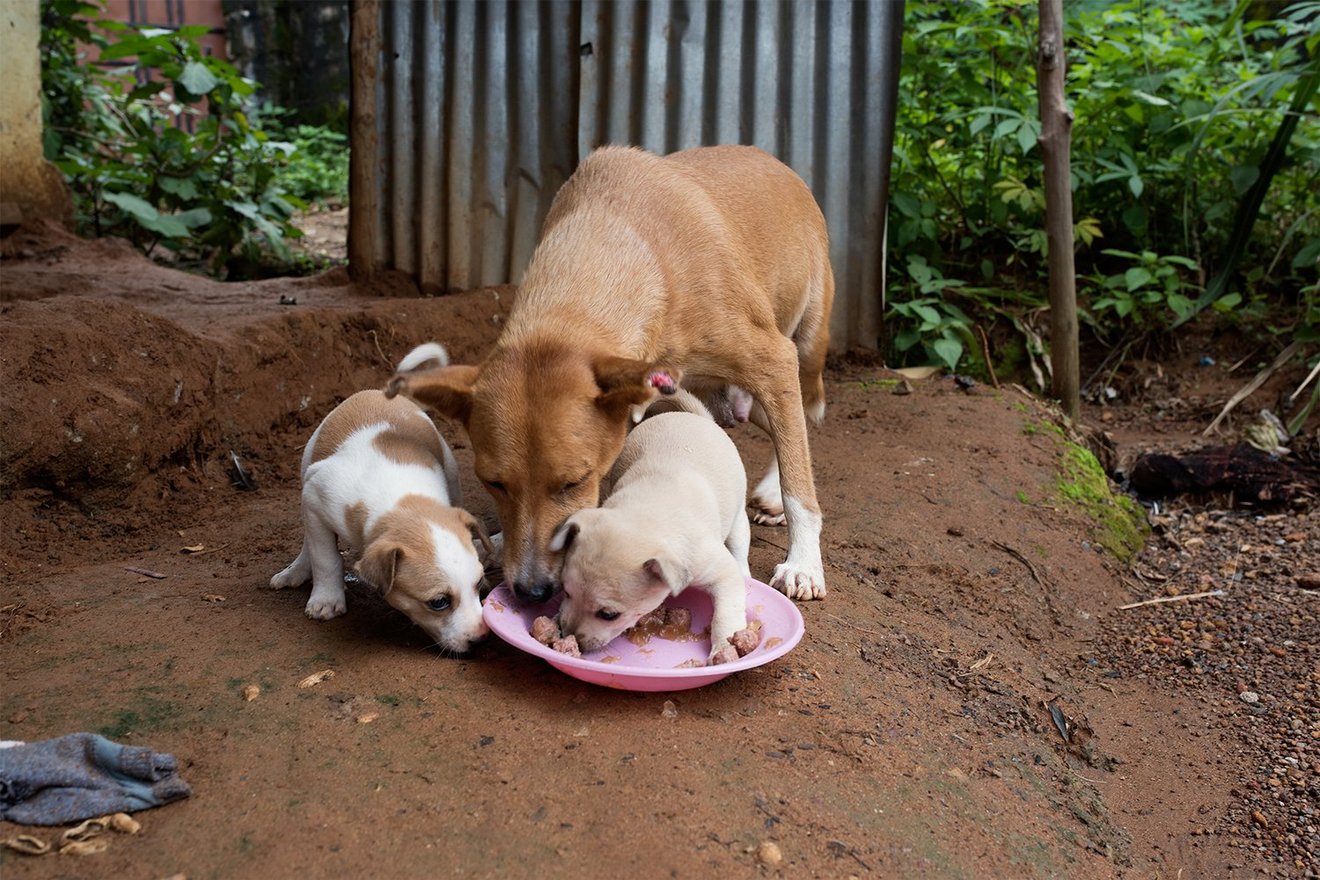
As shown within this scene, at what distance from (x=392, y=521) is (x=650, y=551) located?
0.93 metres

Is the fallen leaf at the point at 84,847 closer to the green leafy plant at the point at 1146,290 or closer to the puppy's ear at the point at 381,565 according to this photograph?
the puppy's ear at the point at 381,565

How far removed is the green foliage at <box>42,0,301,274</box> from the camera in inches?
355

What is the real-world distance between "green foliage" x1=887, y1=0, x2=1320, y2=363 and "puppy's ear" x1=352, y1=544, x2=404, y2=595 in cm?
508

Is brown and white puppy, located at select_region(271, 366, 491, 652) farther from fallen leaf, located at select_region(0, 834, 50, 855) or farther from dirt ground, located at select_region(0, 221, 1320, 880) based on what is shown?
fallen leaf, located at select_region(0, 834, 50, 855)

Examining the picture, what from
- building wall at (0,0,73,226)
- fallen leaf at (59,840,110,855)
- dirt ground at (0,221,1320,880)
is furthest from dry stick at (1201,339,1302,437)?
building wall at (0,0,73,226)

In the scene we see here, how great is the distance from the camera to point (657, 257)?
437 centimetres

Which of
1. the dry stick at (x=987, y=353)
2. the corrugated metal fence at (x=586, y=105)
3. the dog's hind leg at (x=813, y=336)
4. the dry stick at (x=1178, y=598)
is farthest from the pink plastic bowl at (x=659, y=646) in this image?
the corrugated metal fence at (x=586, y=105)

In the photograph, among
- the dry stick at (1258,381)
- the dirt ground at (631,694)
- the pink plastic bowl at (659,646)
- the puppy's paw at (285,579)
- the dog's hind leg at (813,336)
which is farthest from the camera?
the dry stick at (1258,381)

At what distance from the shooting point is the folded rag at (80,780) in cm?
264

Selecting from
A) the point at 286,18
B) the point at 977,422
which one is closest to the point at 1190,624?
the point at 977,422

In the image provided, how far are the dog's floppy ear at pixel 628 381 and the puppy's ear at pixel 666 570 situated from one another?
579 millimetres

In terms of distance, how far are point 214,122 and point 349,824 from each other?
8.65 m

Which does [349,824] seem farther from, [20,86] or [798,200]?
[20,86]

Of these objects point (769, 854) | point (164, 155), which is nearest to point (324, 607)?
point (769, 854)
